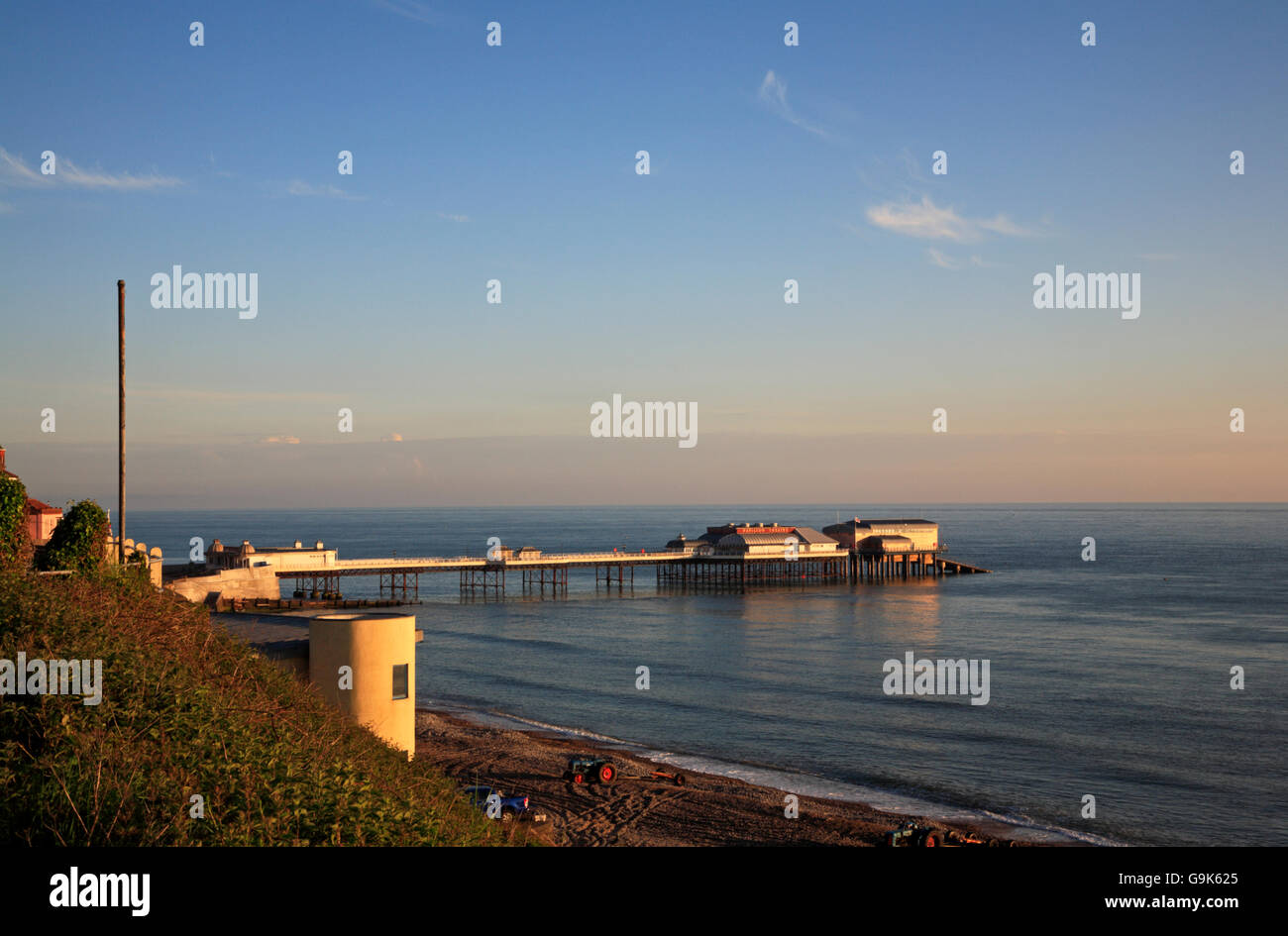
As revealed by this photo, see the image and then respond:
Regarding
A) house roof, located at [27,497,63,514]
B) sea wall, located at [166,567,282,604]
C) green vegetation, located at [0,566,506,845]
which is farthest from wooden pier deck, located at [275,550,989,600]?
green vegetation, located at [0,566,506,845]

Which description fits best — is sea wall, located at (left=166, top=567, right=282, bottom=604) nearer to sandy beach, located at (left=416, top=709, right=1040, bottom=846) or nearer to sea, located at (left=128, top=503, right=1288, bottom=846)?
sea, located at (left=128, top=503, right=1288, bottom=846)

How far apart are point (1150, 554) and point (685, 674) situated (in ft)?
405

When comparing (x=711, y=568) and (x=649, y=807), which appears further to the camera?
(x=711, y=568)

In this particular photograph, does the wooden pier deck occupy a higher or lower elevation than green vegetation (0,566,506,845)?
lower

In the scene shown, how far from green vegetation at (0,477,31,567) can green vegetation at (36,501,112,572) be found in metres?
0.75

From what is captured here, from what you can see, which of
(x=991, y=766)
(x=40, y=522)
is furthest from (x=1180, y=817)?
(x=40, y=522)

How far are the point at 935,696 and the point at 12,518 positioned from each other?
3913 centimetres

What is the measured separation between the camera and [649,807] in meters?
28.5

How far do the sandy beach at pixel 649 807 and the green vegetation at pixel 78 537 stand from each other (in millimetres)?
10837

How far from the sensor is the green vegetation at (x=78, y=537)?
945 inches

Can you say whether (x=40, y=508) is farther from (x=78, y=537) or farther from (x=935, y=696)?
(x=935, y=696)

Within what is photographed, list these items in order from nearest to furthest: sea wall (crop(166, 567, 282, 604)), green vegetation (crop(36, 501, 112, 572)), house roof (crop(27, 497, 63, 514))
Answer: green vegetation (crop(36, 501, 112, 572))
house roof (crop(27, 497, 63, 514))
sea wall (crop(166, 567, 282, 604))

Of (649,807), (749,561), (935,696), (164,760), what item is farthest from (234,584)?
(164,760)

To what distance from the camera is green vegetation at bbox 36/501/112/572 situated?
24000 millimetres
